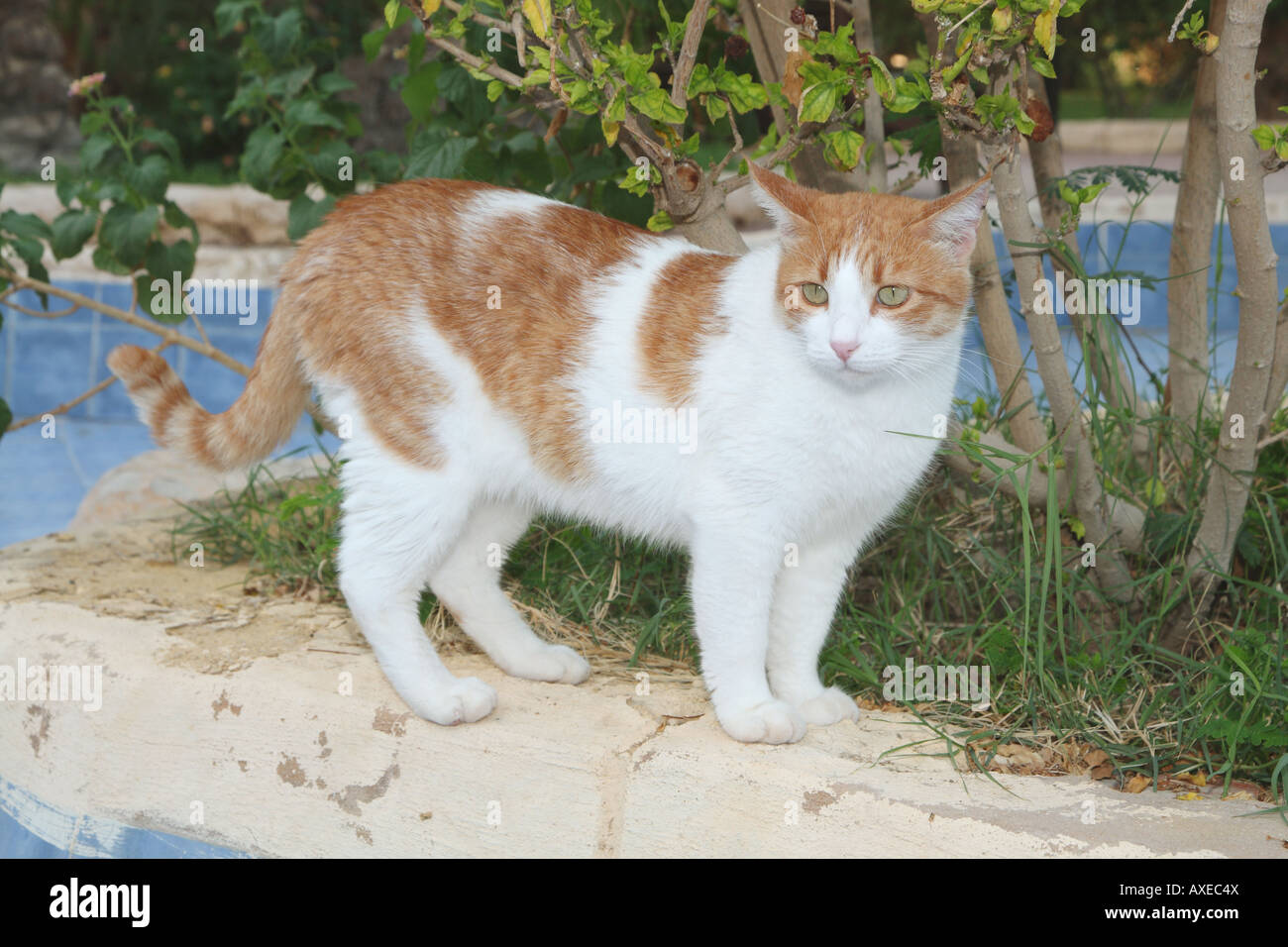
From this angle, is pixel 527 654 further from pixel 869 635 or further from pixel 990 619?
pixel 990 619

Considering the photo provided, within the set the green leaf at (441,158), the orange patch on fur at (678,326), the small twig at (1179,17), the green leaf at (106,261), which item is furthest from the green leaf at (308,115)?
the small twig at (1179,17)

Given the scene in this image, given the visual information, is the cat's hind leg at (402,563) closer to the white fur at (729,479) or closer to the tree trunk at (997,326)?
the white fur at (729,479)

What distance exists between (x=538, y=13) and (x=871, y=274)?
68 centimetres

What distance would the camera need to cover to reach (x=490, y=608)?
Result: 2473 mm

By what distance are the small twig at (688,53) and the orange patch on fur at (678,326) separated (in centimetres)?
30

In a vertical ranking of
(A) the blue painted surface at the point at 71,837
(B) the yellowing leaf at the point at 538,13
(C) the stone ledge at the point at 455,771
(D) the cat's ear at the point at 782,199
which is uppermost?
A: (B) the yellowing leaf at the point at 538,13

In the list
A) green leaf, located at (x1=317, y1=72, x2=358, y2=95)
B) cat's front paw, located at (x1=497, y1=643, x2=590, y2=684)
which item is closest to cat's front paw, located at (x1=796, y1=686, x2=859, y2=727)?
cat's front paw, located at (x1=497, y1=643, x2=590, y2=684)

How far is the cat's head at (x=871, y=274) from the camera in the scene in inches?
74.6

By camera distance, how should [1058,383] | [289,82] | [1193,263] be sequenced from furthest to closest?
[289,82], [1193,263], [1058,383]

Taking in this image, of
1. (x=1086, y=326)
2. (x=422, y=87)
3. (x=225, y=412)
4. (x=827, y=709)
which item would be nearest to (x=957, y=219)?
(x=1086, y=326)

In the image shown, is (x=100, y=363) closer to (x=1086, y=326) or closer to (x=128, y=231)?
(x=128, y=231)

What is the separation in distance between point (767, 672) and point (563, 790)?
0.45m

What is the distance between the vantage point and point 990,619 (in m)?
2.59

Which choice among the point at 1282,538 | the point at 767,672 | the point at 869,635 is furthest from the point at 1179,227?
the point at 767,672
